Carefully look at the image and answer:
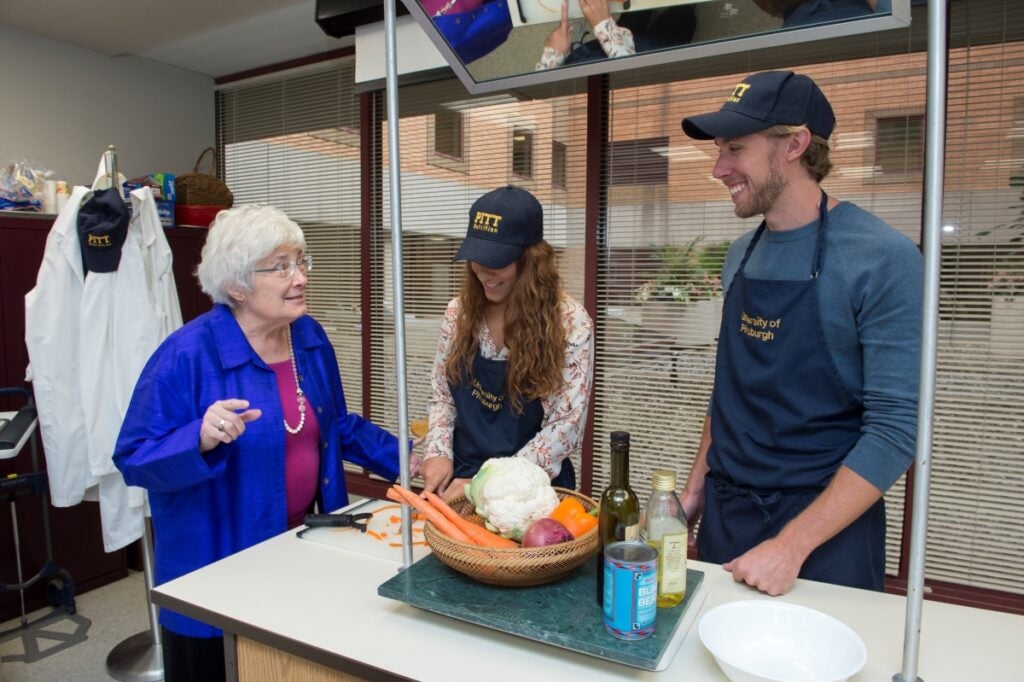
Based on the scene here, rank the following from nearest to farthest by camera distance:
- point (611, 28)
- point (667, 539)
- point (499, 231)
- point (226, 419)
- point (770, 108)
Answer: point (667, 539)
point (611, 28)
point (770, 108)
point (226, 419)
point (499, 231)

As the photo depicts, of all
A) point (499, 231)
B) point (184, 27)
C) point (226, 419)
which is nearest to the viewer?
point (226, 419)

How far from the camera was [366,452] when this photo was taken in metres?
2.03

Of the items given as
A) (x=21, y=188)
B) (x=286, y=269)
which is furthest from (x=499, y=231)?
(x=21, y=188)

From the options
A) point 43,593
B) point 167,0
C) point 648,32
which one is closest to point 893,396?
point 648,32

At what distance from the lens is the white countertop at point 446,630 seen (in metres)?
1.01

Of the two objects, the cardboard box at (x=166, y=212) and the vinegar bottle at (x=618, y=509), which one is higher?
the cardboard box at (x=166, y=212)

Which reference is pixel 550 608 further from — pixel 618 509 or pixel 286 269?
pixel 286 269

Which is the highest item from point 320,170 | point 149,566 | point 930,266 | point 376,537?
point 320,170

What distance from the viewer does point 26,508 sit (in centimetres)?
313

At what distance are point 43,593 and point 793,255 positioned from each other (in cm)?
360

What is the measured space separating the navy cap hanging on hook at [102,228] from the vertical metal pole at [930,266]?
2748mm

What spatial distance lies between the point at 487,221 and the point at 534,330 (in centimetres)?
31

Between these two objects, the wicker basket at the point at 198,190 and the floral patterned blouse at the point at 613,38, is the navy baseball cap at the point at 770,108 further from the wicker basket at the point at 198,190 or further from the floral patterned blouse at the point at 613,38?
the wicker basket at the point at 198,190

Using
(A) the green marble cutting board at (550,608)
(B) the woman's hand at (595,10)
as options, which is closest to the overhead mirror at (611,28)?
(B) the woman's hand at (595,10)
